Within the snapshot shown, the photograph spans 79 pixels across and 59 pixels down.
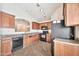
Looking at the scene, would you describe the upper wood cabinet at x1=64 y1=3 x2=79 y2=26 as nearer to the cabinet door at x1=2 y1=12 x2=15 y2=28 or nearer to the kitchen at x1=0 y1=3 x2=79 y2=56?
the kitchen at x1=0 y1=3 x2=79 y2=56

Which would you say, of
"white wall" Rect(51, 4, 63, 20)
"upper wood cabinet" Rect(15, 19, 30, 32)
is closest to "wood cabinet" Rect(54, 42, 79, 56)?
"white wall" Rect(51, 4, 63, 20)

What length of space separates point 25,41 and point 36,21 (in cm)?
54

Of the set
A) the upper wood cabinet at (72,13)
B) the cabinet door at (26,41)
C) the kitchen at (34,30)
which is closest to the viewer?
the upper wood cabinet at (72,13)

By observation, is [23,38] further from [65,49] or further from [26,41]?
[65,49]

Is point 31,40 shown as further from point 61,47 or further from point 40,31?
point 61,47

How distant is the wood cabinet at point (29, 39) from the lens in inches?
71.3

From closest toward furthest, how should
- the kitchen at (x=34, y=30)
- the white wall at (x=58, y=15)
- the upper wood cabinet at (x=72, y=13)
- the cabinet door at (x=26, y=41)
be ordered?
the upper wood cabinet at (x=72, y=13) → the kitchen at (x=34, y=30) → the white wall at (x=58, y=15) → the cabinet door at (x=26, y=41)

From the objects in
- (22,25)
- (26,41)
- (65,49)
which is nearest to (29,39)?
(26,41)

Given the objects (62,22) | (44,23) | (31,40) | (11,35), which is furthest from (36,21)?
(11,35)

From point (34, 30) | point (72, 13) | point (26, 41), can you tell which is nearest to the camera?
point (72, 13)

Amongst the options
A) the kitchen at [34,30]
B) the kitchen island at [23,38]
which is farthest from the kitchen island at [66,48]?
the kitchen island at [23,38]

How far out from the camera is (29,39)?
188cm

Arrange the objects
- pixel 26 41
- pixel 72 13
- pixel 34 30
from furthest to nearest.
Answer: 1. pixel 26 41
2. pixel 34 30
3. pixel 72 13

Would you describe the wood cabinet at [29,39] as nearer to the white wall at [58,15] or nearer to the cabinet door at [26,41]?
the cabinet door at [26,41]
